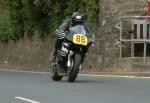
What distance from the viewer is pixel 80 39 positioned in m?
16.0

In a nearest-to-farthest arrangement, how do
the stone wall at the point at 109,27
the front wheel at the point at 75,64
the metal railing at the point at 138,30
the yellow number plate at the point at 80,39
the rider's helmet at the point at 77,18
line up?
the front wheel at the point at 75,64, the yellow number plate at the point at 80,39, the rider's helmet at the point at 77,18, the metal railing at the point at 138,30, the stone wall at the point at 109,27

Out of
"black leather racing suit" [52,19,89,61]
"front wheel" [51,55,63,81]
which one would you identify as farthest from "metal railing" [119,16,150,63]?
"black leather racing suit" [52,19,89,61]

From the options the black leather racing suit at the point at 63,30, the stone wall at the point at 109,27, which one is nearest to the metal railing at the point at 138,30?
the stone wall at the point at 109,27

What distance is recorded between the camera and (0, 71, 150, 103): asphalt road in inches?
501

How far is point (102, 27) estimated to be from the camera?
24.8 m

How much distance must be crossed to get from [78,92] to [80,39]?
2.36 metres

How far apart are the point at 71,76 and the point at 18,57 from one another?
17.4 m

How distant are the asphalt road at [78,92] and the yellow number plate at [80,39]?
1.11 m

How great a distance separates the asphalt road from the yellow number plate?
111cm

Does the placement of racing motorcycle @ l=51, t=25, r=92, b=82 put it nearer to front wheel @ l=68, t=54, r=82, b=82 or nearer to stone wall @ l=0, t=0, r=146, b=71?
front wheel @ l=68, t=54, r=82, b=82

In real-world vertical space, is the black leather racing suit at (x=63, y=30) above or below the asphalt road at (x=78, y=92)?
above

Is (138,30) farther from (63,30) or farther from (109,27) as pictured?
(63,30)

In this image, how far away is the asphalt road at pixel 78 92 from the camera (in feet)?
41.8

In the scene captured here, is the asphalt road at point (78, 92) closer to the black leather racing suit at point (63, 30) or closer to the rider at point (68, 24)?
the black leather racing suit at point (63, 30)
